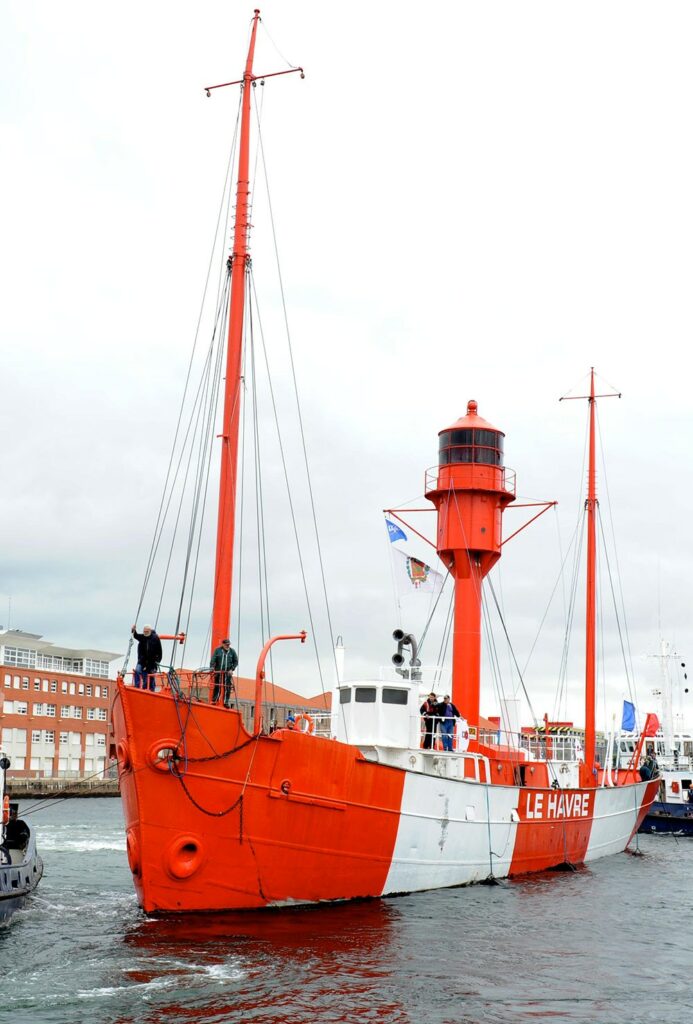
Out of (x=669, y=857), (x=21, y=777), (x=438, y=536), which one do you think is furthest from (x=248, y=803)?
(x=21, y=777)

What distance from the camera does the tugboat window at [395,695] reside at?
23531 mm

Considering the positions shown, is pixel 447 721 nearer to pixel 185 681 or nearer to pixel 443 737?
pixel 443 737

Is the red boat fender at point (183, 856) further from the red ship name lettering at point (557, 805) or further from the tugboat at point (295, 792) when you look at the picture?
the red ship name lettering at point (557, 805)

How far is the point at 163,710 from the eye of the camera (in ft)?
60.4

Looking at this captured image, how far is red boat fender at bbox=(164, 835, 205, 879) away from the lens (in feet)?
59.6

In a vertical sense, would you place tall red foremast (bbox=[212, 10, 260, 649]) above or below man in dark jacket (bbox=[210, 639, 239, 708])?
above

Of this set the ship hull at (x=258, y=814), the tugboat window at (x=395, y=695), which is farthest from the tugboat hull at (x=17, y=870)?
the tugboat window at (x=395, y=695)

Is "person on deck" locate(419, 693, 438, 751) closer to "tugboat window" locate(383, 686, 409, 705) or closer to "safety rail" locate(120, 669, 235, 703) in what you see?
"tugboat window" locate(383, 686, 409, 705)

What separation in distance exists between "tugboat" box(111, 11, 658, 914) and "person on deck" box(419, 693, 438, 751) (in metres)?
0.56

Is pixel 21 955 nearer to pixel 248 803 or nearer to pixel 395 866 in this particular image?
pixel 248 803

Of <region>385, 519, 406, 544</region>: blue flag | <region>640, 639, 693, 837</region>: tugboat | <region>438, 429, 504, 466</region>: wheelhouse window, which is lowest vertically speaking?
<region>640, 639, 693, 837</region>: tugboat

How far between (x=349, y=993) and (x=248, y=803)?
16.0 ft

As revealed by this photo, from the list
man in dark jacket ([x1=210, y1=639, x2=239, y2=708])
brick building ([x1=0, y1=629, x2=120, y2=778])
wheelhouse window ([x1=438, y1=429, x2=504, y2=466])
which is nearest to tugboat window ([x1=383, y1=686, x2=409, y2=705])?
man in dark jacket ([x1=210, y1=639, x2=239, y2=708])

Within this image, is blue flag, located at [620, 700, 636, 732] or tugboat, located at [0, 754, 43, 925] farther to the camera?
blue flag, located at [620, 700, 636, 732]
